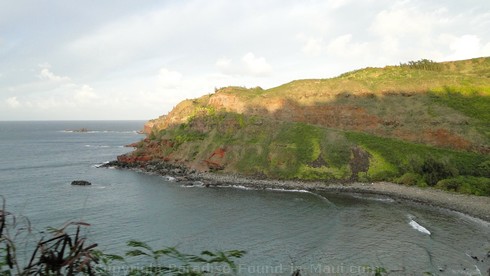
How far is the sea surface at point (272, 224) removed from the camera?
33.0 meters

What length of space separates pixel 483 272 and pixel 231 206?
30394 mm

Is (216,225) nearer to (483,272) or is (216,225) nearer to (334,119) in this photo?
(483,272)

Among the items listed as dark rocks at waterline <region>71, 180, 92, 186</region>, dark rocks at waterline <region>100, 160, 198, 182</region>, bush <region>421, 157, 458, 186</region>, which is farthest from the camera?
dark rocks at waterline <region>100, 160, 198, 182</region>

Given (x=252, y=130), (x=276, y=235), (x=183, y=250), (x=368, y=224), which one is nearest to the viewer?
(x=183, y=250)

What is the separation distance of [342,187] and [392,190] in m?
7.80

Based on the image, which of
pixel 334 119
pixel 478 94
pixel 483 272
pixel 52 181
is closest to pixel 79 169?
pixel 52 181

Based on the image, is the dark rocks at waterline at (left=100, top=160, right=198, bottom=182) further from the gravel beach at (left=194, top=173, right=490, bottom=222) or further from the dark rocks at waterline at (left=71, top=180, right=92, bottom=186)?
the dark rocks at waterline at (left=71, top=180, right=92, bottom=186)

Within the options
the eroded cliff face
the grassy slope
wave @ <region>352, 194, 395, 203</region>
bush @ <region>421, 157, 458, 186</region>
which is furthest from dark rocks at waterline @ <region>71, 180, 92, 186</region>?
bush @ <region>421, 157, 458, 186</region>

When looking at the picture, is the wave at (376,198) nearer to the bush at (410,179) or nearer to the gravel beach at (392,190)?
the gravel beach at (392,190)

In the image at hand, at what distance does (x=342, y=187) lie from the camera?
62.8m

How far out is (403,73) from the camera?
9069 cm

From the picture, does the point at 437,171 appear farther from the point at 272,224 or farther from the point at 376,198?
the point at 272,224

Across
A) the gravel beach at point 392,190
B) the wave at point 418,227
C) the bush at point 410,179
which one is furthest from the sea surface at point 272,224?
the bush at point 410,179

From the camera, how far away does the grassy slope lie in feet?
210
